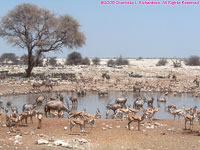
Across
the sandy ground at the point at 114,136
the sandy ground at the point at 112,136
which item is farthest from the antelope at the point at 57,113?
the sandy ground at the point at 114,136

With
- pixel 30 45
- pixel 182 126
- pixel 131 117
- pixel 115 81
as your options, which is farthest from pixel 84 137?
pixel 30 45

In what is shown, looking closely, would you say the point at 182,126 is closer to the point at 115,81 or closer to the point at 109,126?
the point at 109,126

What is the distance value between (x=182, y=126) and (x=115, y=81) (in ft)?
76.5

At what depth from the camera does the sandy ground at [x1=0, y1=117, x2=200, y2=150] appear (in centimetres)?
1147

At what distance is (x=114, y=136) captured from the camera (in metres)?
12.7

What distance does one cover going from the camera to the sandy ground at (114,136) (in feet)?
37.6

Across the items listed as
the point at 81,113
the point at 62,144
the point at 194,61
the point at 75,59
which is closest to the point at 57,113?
the point at 81,113

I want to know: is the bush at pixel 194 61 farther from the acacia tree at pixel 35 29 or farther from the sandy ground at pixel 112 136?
the sandy ground at pixel 112 136

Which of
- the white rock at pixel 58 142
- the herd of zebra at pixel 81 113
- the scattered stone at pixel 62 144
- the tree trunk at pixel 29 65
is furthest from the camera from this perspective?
the tree trunk at pixel 29 65

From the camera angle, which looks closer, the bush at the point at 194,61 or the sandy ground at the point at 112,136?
the sandy ground at the point at 112,136

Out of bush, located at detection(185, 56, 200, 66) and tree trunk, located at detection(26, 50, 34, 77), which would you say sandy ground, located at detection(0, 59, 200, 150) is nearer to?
tree trunk, located at detection(26, 50, 34, 77)

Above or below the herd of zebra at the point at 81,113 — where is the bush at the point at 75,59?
above

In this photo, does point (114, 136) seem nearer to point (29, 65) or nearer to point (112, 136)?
point (112, 136)

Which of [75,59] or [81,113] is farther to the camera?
[75,59]
